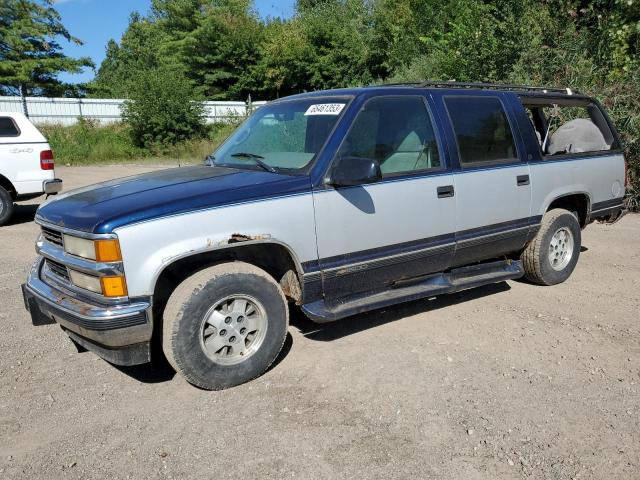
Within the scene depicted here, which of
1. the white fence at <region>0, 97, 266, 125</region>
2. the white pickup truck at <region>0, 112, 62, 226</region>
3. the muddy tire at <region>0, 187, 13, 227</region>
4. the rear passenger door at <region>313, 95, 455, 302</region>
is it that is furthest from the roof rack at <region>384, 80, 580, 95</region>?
the white fence at <region>0, 97, 266, 125</region>

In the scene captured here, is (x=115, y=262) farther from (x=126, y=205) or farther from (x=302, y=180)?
(x=302, y=180)

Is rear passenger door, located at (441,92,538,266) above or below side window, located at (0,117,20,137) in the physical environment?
below

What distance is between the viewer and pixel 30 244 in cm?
814

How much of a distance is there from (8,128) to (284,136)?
746 centimetres

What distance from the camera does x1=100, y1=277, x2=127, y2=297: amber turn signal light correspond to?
3221 millimetres

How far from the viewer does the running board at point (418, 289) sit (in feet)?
12.9

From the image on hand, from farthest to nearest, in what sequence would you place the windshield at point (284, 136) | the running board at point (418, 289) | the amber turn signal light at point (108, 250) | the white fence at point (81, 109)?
the white fence at point (81, 109)
the windshield at point (284, 136)
the running board at point (418, 289)
the amber turn signal light at point (108, 250)

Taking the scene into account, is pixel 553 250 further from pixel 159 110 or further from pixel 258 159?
pixel 159 110

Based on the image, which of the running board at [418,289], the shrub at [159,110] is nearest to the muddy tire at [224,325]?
the running board at [418,289]

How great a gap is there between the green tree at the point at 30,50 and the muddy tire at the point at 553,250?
116 feet

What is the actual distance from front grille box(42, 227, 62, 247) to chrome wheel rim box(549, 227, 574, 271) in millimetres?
4423

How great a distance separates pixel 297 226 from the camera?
3.74m

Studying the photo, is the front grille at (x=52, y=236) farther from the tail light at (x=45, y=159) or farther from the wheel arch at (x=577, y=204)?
the tail light at (x=45, y=159)

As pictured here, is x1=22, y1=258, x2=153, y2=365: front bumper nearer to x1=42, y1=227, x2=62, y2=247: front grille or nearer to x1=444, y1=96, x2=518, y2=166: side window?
x1=42, y1=227, x2=62, y2=247: front grille
